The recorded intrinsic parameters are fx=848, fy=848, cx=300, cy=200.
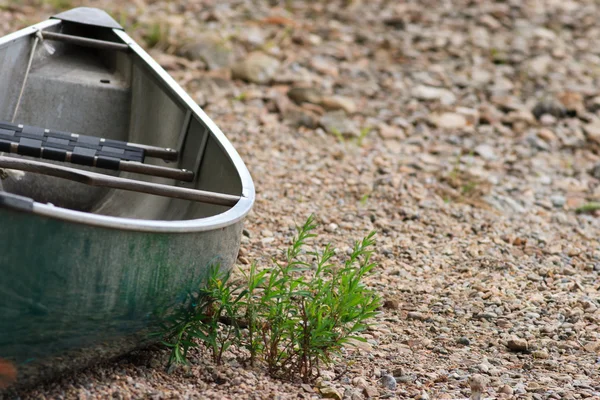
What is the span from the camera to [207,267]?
9.09ft

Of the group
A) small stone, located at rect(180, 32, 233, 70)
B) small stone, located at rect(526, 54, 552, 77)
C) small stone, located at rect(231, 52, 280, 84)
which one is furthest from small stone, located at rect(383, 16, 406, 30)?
small stone, located at rect(180, 32, 233, 70)

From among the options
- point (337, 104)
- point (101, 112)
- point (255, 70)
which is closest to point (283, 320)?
point (101, 112)

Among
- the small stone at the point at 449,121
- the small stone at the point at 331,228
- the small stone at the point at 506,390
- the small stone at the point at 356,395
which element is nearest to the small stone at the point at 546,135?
the small stone at the point at 449,121

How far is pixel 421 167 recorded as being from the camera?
5383mm

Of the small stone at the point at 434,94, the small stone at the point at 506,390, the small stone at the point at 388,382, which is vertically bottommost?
the small stone at the point at 388,382

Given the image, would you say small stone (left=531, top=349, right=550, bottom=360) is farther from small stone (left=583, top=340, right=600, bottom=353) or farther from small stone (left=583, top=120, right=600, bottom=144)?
small stone (left=583, top=120, right=600, bottom=144)

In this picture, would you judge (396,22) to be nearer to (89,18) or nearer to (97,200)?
(89,18)

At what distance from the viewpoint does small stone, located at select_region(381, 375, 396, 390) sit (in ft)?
9.71

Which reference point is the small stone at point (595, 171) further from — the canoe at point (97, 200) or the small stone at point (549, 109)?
the canoe at point (97, 200)


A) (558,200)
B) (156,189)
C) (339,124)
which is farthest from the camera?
(339,124)

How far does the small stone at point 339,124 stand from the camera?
226 inches

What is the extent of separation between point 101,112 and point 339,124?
1.93 m

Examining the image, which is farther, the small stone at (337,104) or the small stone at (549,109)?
the small stone at (549,109)

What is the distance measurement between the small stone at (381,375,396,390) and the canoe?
702 millimetres
